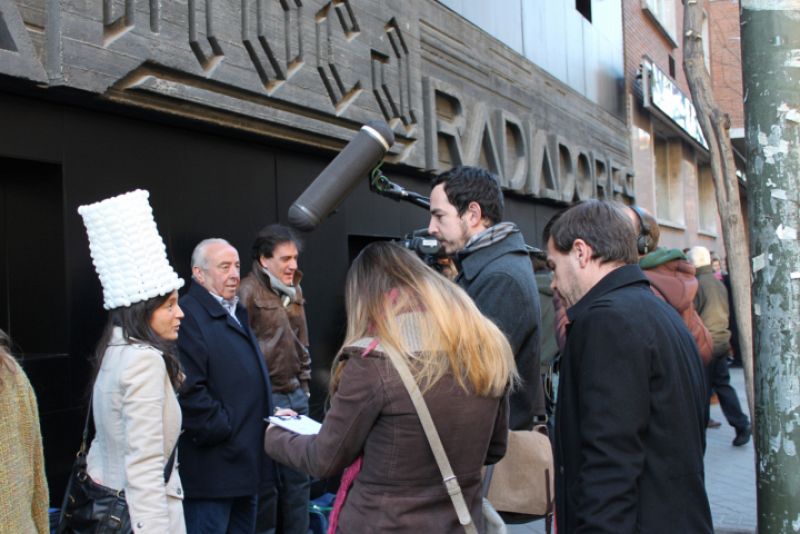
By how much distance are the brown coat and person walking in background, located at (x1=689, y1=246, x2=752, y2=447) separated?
5728 mm

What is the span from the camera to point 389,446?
229cm

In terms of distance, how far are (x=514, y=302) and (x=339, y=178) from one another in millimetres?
804

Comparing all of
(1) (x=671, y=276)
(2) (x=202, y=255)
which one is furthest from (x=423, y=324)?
(2) (x=202, y=255)

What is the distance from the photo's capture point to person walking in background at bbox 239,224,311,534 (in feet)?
16.4

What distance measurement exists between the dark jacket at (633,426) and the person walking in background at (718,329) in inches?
220

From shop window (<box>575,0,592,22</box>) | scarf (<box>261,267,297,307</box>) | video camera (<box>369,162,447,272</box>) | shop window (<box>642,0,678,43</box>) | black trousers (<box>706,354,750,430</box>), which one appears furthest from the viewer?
shop window (<box>642,0,678,43</box>)

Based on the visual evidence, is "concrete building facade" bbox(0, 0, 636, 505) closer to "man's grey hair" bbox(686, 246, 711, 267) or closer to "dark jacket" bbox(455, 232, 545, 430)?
"dark jacket" bbox(455, 232, 545, 430)

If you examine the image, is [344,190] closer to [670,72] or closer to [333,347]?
[333,347]

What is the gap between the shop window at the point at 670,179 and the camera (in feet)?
62.5

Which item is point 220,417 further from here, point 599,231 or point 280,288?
point 599,231

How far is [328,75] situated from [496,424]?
3939 mm

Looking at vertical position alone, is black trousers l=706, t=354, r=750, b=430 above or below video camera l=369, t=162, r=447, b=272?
Result: below

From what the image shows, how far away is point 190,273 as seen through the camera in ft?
16.3

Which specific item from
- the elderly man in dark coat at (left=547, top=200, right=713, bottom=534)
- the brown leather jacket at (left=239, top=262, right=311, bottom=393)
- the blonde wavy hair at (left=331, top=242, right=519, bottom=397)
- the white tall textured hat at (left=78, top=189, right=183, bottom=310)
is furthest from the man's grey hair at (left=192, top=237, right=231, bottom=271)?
the elderly man in dark coat at (left=547, top=200, right=713, bottom=534)
